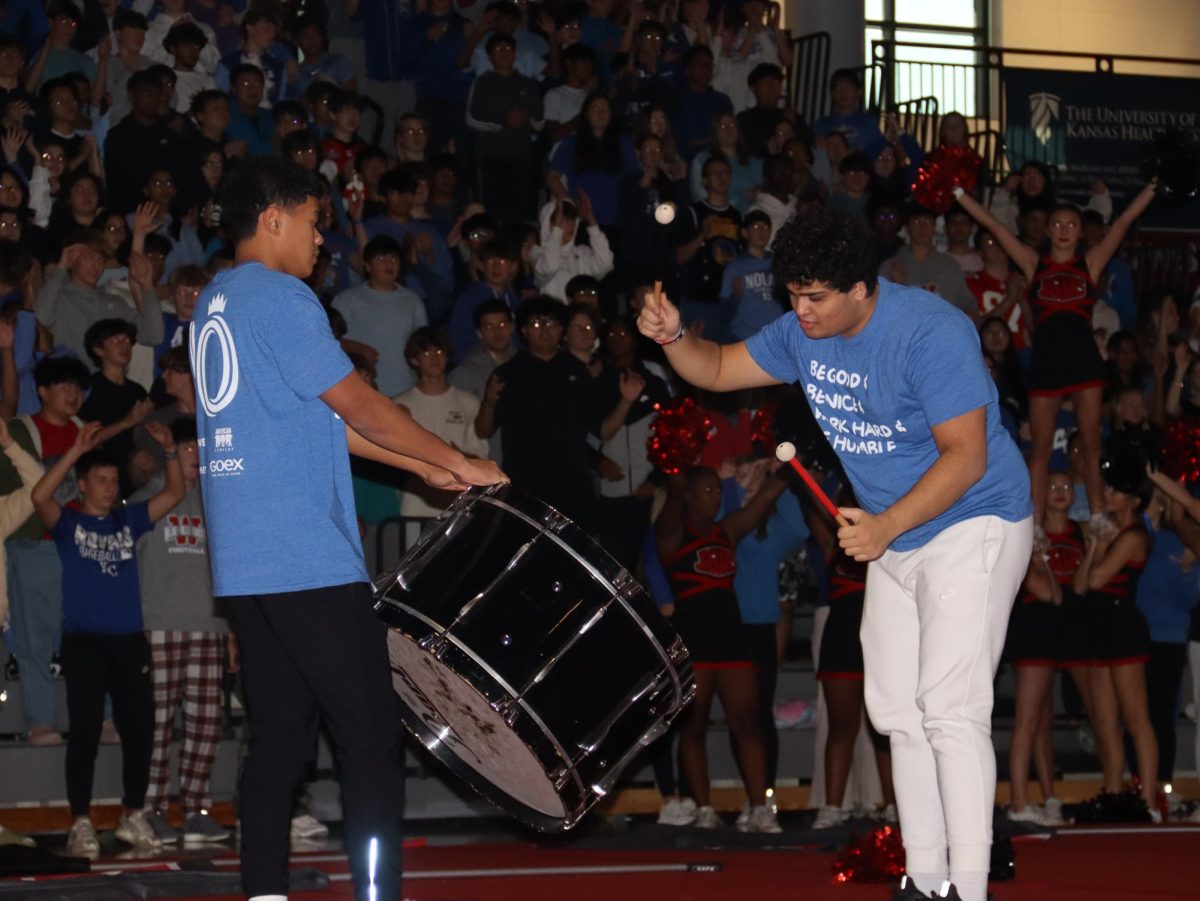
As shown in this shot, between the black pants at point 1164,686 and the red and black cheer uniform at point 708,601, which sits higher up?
the red and black cheer uniform at point 708,601

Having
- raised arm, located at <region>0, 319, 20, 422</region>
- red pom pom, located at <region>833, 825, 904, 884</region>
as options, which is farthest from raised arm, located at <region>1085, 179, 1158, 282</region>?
raised arm, located at <region>0, 319, 20, 422</region>

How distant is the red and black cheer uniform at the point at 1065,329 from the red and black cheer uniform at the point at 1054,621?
0.87m

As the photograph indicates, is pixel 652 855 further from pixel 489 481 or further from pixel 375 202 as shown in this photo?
pixel 375 202

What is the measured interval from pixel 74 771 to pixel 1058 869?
4.47 m

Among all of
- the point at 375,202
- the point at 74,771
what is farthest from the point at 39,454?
the point at 375,202

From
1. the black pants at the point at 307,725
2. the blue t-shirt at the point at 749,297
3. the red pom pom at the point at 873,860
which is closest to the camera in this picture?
the black pants at the point at 307,725

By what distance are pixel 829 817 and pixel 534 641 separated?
168 inches

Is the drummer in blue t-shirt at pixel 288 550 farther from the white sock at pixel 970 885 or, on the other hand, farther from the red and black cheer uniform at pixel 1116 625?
the red and black cheer uniform at pixel 1116 625

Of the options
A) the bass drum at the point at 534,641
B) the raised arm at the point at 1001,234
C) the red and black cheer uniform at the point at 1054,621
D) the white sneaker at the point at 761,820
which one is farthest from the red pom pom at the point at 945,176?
the bass drum at the point at 534,641

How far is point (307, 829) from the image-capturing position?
7938mm

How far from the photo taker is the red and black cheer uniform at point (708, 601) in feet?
27.6

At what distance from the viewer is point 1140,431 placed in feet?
29.5

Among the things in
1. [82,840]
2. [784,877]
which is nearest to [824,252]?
[784,877]

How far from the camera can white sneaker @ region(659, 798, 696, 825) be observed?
8414 mm
